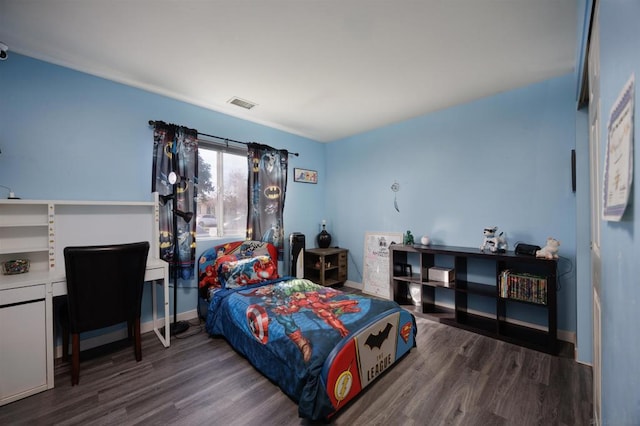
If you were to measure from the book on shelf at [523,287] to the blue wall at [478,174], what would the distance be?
0.40m

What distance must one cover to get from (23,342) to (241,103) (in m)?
2.90

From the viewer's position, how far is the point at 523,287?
242 cm

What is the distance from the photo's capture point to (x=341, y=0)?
5.29ft

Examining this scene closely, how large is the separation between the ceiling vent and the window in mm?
592

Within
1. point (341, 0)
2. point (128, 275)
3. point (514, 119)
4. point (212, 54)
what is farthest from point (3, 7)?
point (514, 119)

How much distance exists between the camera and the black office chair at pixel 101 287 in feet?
5.99

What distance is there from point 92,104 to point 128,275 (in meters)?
1.75

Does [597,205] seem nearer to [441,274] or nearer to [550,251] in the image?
[550,251]

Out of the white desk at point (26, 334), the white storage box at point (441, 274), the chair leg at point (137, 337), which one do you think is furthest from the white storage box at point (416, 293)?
the white desk at point (26, 334)

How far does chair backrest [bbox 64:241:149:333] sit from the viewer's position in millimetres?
1821

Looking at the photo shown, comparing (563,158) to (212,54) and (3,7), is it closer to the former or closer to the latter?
(212,54)

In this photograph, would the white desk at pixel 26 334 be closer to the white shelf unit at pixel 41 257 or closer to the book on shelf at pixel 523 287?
the white shelf unit at pixel 41 257

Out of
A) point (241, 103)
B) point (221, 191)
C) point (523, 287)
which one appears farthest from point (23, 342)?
point (523, 287)

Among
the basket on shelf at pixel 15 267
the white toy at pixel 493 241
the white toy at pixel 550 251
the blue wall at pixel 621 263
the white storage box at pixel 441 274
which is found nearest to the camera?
the blue wall at pixel 621 263
